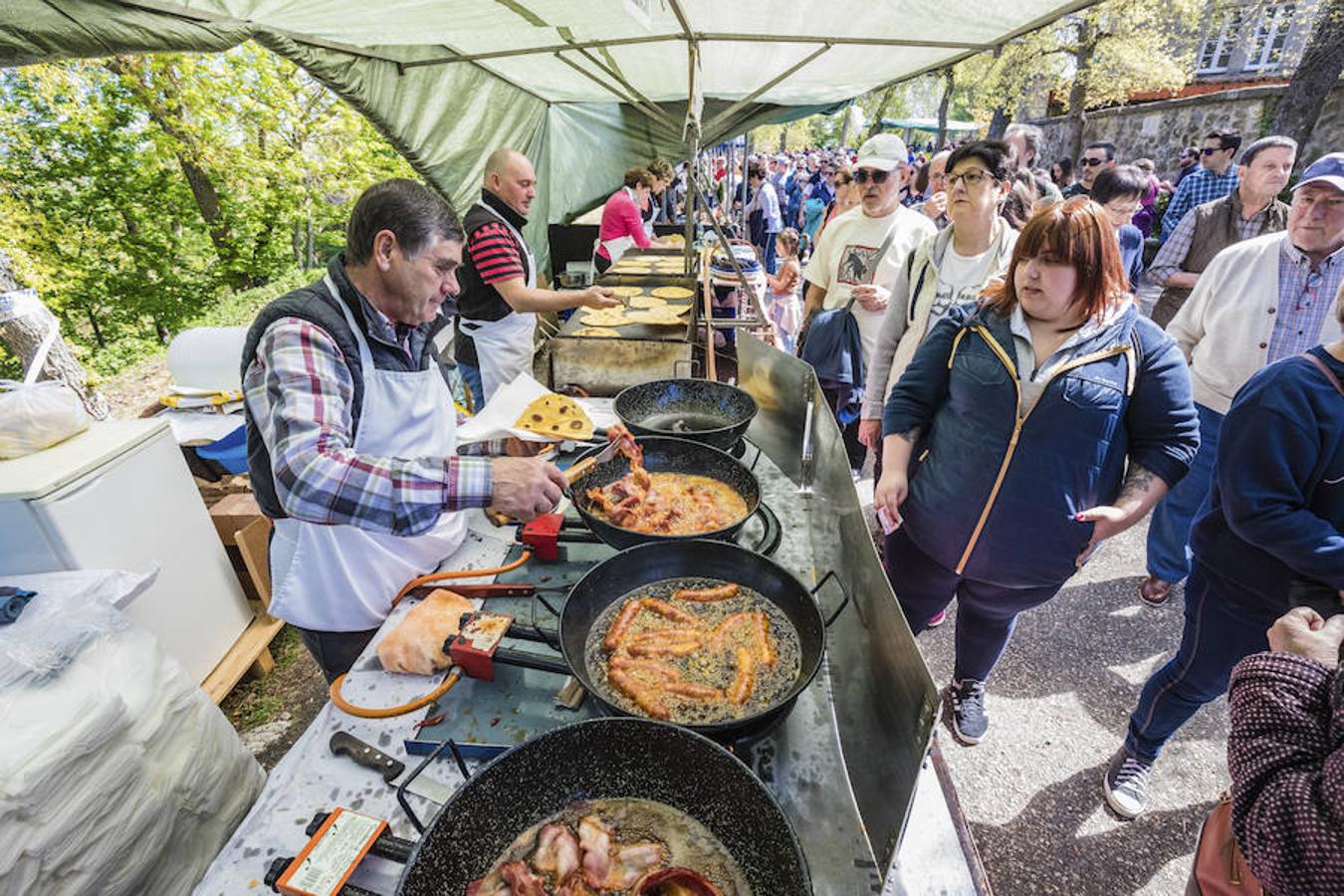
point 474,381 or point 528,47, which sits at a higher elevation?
point 528,47

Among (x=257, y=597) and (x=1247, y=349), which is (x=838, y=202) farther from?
(x=257, y=597)

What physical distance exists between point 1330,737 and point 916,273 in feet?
8.07

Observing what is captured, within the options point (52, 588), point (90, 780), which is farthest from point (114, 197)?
point (90, 780)

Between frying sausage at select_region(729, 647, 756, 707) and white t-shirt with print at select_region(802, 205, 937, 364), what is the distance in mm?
2624

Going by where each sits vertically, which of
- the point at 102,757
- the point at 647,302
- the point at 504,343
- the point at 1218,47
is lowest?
the point at 102,757

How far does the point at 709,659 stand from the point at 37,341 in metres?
5.77

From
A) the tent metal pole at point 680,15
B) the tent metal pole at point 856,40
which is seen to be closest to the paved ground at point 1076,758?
the tent metal pole at point 680,15

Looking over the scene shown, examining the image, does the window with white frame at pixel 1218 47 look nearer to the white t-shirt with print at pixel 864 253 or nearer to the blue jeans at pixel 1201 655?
the white t-shirt with print at pixel 864 253

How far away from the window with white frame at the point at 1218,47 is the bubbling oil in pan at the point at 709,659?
34.7 meters

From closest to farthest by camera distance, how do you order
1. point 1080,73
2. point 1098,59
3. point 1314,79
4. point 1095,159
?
point 1095,159
point 1314,79
point 1098,59
point 1080,73

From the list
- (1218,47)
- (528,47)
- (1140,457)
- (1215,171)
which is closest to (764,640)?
(1140,457)

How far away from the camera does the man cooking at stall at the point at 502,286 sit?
3564mm

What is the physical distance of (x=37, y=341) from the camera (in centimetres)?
425

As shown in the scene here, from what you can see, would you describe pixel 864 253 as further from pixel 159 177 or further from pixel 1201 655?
pixel 159 177
